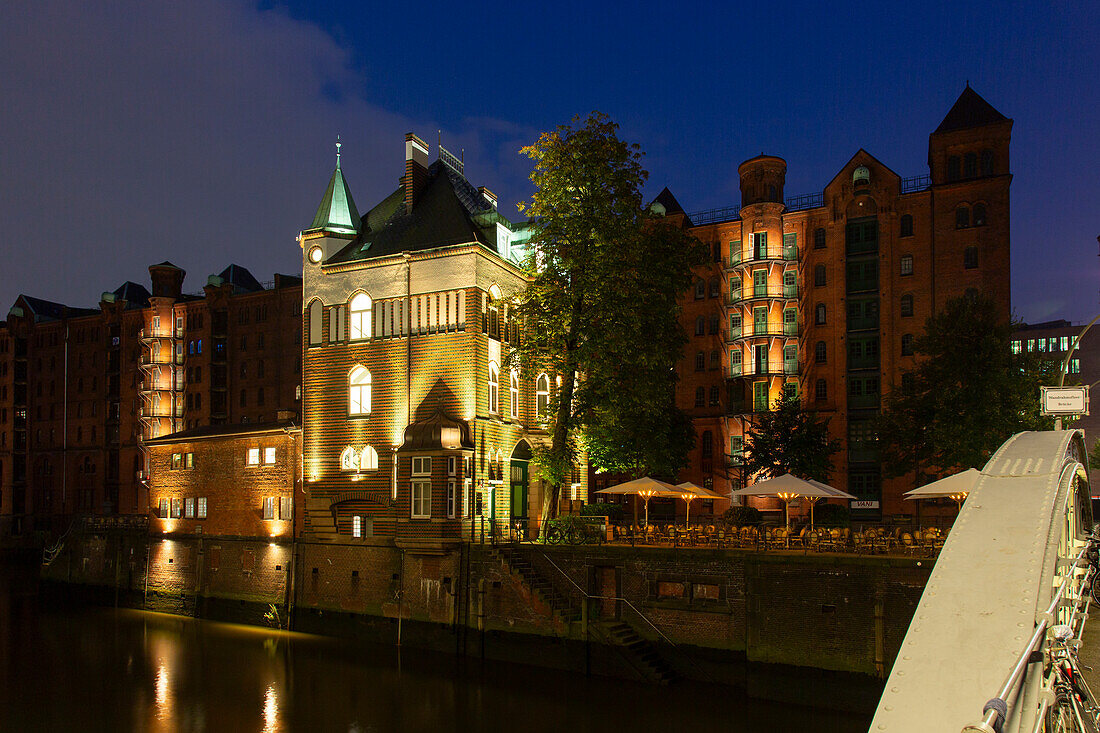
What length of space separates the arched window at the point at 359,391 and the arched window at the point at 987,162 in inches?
1542

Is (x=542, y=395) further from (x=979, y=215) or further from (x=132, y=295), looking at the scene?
(x=132, y=295)

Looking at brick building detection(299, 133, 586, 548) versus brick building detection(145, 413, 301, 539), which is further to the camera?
brick building detection(145, 413, 301, 539)

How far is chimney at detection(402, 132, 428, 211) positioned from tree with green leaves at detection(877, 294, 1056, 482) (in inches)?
959

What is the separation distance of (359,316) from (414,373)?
13.9 feet

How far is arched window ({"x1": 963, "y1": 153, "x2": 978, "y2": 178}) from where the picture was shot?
165ft

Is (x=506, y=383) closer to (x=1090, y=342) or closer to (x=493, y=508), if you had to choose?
(x=493, y=508)

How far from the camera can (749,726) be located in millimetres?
21203

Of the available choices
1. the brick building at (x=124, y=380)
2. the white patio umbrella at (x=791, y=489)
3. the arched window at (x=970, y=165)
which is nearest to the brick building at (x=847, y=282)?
the arched window at (x=970, y=165)

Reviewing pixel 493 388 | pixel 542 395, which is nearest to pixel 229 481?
pixel 493 388

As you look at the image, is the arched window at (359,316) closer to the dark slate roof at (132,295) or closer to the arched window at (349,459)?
the arched window at (349,459)

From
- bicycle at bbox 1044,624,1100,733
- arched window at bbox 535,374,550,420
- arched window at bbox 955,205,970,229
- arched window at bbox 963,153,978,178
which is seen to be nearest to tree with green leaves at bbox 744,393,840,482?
arched window at bbox 535,374,550,420

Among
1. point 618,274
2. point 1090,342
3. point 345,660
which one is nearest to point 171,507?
point 345,660

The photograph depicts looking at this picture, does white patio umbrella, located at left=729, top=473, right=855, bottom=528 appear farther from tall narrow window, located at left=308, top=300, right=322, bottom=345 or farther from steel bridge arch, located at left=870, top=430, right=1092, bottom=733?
steel bridge arch, located at left=870, top=430, right=1092, bottom=733

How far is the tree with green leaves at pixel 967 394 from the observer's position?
34031 mm
